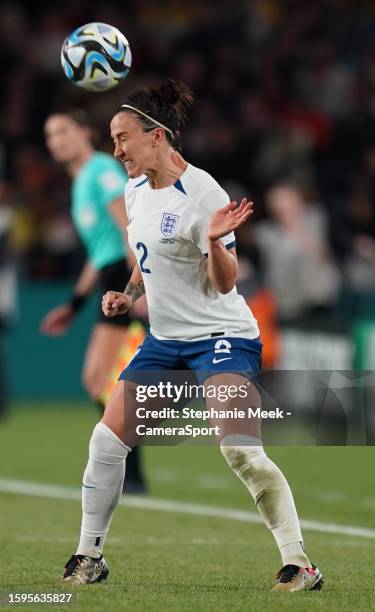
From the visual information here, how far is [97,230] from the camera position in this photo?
9719 mm

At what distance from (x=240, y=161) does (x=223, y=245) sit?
13.3 metres

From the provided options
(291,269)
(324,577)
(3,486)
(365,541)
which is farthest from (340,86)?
(324,577)

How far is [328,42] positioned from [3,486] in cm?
1153

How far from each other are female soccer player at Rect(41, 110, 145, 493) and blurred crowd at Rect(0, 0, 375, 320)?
6143 mm

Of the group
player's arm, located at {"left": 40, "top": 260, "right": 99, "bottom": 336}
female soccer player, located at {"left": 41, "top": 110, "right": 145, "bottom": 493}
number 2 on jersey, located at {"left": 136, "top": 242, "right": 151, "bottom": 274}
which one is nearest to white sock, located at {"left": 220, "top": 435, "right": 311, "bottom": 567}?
number 2 on jersey, located at {"left": 136, "top": 242, "right": 151, "bottom": 274}

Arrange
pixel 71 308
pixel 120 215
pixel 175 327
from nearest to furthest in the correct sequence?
pixel 175 327
pixel 71 308
pixel 120 215

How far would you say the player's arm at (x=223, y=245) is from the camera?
549 centimetres

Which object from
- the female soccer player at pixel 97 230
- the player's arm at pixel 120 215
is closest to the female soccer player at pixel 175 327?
the female soccer player at pixel 97 230

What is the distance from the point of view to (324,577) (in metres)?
6.40

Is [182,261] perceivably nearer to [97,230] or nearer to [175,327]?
[175,327]

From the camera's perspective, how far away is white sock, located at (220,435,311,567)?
5.85m

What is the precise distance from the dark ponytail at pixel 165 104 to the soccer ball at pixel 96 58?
0.87 m

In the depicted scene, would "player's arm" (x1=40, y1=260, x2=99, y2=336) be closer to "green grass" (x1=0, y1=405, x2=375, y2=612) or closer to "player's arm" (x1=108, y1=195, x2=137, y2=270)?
"player's arm" (x1=108, y1=195, x2=137, y2=270)

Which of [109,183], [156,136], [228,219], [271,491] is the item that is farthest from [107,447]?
[109,183]
